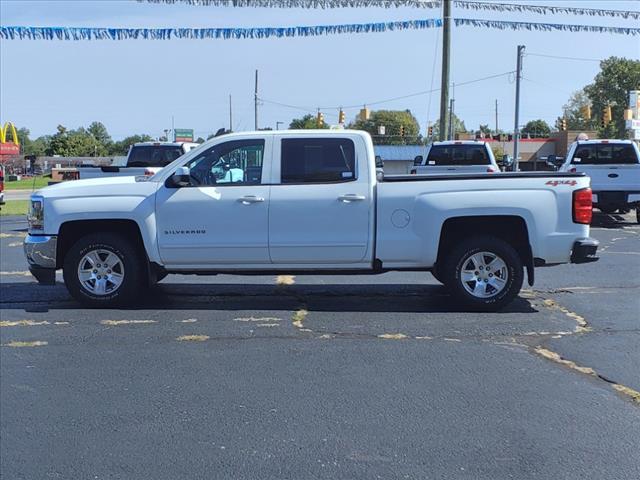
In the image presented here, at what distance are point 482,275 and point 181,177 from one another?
334 cm

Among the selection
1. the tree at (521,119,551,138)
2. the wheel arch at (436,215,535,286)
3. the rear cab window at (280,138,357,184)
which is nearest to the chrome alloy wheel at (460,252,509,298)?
the wheel arch at (436,215,535,286)

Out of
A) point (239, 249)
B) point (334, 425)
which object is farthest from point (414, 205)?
point (334, 425)

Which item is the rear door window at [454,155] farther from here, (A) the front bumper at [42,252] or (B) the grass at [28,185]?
(B) the grass at [28,185]

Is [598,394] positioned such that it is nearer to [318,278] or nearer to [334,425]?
[334,425]

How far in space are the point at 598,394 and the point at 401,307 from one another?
118 inches

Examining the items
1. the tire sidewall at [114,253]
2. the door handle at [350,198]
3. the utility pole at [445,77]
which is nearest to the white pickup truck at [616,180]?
the utility pole at [445,77]

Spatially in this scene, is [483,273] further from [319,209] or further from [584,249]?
[319,209]

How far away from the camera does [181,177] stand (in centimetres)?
748

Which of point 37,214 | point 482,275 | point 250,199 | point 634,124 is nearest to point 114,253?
point 37,214

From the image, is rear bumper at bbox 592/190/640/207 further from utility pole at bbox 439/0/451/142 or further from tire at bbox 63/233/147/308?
tire at bbox 63/233/147/308

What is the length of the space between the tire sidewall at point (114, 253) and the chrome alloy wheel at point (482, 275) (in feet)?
11.6

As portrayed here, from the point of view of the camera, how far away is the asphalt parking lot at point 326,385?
409 centimetres

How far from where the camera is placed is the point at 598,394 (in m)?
5.05

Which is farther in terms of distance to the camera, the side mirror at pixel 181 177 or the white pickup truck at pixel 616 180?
the white pickup truck at pixel 616 180
